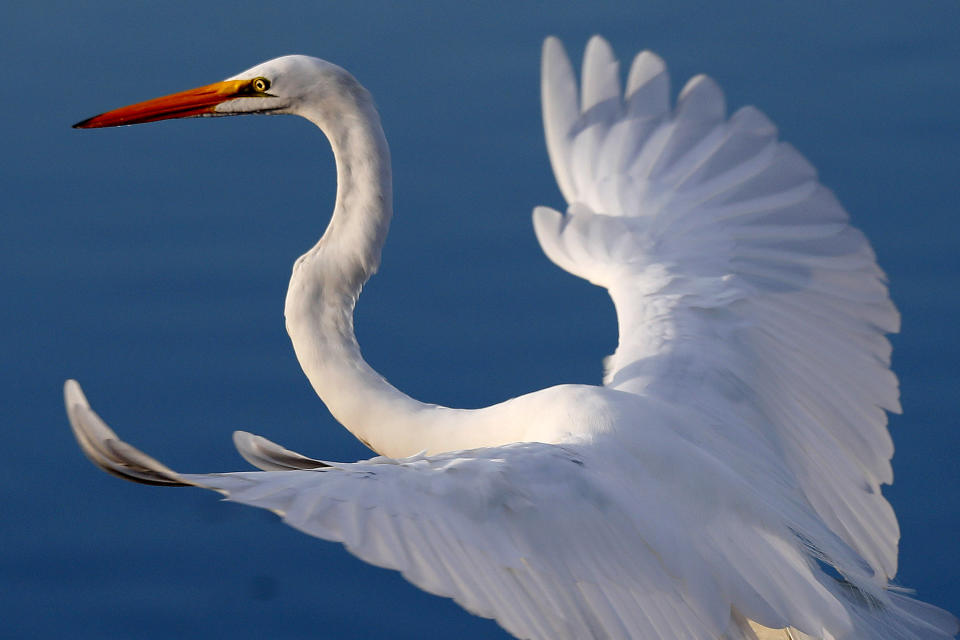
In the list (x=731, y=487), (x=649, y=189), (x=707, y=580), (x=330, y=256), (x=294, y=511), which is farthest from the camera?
(x=649, y=189)

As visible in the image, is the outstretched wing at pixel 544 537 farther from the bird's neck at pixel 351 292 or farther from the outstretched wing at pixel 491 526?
the bird's neck at pixel 351 292

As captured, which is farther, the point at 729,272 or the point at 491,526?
the point at 729,272

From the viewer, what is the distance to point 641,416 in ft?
8.34

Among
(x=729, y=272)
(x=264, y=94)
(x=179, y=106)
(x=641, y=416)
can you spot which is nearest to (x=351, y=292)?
(x=264, y=94)

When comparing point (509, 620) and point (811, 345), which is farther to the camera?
point (811, 345)

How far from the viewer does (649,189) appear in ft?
11.0

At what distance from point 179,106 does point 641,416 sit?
1278 millimetres

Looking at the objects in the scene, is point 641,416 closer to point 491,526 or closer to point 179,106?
point 491,526

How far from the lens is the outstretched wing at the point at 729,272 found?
113 inches

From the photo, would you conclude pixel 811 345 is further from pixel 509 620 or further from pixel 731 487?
pixel 509 620

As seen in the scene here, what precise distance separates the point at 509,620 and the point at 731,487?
2.32 ft

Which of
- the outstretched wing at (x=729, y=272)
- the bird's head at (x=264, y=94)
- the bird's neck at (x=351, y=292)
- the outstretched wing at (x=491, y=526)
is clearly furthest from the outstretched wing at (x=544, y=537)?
the bird's head at (x=264, y=94)

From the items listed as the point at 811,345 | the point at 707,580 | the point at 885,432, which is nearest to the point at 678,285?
the point at 811,345

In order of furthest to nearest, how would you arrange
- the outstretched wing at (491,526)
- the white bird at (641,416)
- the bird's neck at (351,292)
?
the bird's neck at (351,292) < the white bird at (641,416) < the outstretched wing at (491,526)
